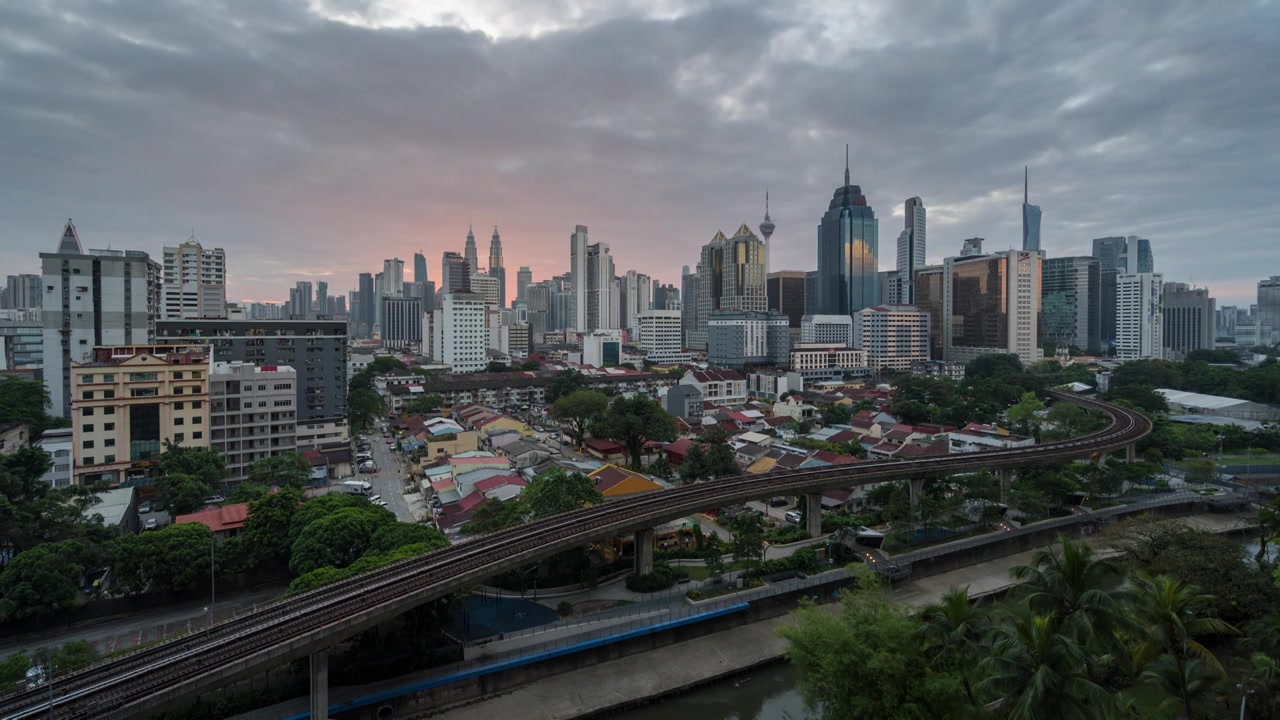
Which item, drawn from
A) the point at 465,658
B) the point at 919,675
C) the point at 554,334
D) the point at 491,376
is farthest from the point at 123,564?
the point at 554,334

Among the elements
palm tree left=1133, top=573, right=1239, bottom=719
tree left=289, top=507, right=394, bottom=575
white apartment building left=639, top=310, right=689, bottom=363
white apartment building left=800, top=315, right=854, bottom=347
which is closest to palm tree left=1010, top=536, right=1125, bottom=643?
palm tree left=1133, top=573, right=1239, bottom=719

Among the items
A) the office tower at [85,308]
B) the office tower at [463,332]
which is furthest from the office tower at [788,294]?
the office tower at [85,308]

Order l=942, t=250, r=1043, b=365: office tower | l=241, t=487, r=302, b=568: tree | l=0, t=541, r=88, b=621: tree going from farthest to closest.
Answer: l=942, t=250, r=1043, b=365: office tower
l=241, t=487, r=302, b=568: tree
l=0, t=541, r=88, b=621: tree

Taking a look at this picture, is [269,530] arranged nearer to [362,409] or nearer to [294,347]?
[294,347]

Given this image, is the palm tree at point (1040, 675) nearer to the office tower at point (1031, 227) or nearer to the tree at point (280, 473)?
the tree at point (280, 473)

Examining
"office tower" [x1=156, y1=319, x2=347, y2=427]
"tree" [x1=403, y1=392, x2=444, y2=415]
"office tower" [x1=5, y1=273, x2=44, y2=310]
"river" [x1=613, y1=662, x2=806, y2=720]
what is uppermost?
"office tower" [x1=5, y1=273, x2=44, y2=310]

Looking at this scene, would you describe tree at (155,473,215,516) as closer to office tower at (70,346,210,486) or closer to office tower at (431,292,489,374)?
office tower at (70,346,210,486)
